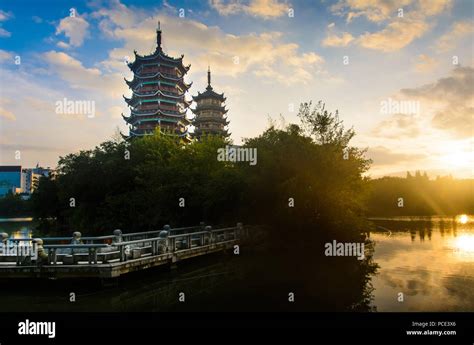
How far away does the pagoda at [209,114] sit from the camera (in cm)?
5375

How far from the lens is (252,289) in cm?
1305

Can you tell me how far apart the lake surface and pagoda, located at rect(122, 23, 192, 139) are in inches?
1246

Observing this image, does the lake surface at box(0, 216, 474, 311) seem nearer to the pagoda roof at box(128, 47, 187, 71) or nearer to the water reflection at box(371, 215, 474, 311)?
the water reflection at box(371, 215, 474, 311)

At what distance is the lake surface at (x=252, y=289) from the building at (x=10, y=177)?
133 m

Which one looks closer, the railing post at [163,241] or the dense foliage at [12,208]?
the railing post at [163,241]

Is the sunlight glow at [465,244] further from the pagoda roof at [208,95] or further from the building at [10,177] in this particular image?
the building at [10,177]

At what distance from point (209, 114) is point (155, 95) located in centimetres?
907

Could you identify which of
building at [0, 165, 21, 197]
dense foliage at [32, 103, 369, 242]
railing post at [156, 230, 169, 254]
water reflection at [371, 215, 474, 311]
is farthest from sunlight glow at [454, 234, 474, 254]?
building at [0, 165, 21, 197]

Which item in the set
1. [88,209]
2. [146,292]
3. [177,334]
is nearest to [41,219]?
[88,209]

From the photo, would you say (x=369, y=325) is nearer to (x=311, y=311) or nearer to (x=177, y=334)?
(x=311, y=311)

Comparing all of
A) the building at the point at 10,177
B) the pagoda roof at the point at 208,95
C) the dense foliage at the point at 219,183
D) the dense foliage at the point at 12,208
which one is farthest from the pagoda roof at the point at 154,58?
the building at the point at 10,177

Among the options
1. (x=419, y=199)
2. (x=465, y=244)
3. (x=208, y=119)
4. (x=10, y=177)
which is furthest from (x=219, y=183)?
(x=10, y=177)

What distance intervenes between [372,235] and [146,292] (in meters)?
21.8

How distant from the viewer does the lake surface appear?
11.2m
